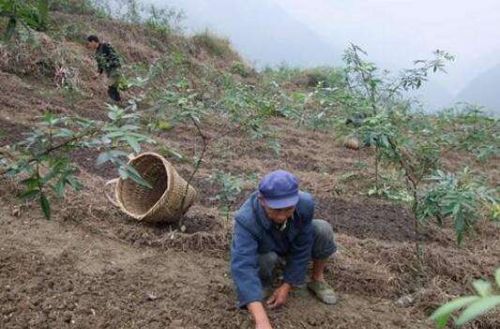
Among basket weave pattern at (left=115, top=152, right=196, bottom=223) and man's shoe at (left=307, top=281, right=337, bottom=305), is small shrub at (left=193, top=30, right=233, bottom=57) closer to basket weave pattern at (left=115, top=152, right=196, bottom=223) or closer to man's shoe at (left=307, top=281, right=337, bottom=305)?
basket weave pattern at (left=115, top=152, right=196, bottom=223)

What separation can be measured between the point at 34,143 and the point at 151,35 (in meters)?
11.2

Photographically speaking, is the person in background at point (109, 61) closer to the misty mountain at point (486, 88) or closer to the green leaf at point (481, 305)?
the green leaf at point (481, 305)

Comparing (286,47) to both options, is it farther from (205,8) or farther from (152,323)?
(152,323)

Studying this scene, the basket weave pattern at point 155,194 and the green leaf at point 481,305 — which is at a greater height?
the green leaf at point 481,305

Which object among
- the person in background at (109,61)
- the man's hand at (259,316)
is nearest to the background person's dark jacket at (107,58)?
the person in background at (109,61)

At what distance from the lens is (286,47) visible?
120000 millimetres

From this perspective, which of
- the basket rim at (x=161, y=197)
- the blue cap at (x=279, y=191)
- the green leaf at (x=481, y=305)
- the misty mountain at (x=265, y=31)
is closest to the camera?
the green leaf at (x=481, y=305)

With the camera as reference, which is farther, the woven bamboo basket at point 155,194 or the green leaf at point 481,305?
the woven bamboo basket at point 155,194

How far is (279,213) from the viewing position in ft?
7.41

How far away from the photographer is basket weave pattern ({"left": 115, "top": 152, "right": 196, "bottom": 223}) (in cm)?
326

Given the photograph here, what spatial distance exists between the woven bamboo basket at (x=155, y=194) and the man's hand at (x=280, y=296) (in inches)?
36.6

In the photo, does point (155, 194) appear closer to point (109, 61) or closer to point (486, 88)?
point (109, 61)

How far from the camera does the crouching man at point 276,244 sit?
221 cm

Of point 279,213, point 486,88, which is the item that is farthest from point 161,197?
point 486,88
